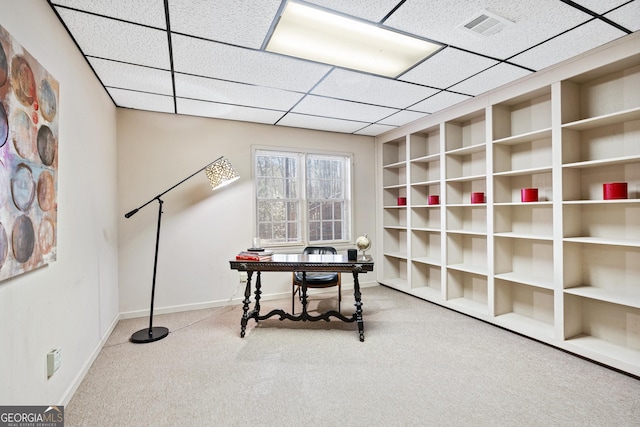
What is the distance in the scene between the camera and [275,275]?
437cm

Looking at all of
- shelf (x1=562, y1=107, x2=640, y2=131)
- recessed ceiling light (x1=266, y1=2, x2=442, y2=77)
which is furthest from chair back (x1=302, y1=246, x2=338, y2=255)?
shelf (x1=562, y1=107, x2=640, y2=131)

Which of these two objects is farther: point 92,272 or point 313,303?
point 313,303

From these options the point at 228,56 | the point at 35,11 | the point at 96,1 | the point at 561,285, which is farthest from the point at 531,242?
the point at 35,11

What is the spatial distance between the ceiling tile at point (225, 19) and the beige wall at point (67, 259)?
75 centimetres

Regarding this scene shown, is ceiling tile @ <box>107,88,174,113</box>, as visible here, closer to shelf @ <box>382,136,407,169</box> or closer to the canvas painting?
the canvas painting

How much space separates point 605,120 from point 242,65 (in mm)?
3083

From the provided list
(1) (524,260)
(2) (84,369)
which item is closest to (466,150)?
(1) (524,260)

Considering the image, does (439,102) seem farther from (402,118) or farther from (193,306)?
(193,306)

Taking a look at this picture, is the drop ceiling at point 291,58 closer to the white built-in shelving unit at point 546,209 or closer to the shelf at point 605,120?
the white built-in shelving unit at point 546,209

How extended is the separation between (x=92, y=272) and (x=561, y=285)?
413 centimetres

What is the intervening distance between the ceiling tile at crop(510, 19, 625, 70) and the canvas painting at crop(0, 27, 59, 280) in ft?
11.0

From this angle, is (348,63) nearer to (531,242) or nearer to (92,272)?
(531,242)

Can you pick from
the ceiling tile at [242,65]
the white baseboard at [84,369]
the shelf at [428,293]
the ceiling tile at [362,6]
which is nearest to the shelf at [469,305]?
the shelf at [428,293]

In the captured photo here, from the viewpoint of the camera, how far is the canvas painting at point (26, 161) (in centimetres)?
134
